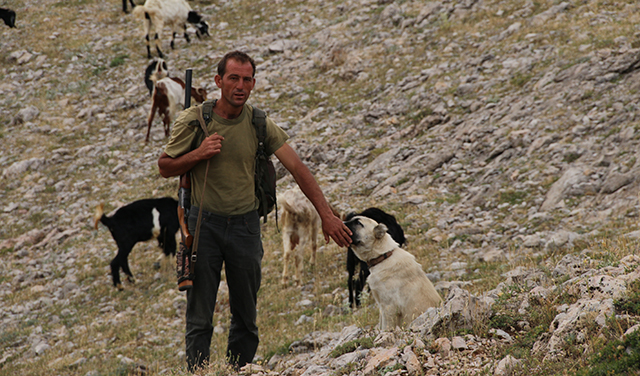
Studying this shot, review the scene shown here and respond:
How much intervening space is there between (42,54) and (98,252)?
43.5ft

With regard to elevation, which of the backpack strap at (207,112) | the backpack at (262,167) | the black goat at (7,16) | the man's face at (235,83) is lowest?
the backpack at (262,167)

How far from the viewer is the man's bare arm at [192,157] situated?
389 cm

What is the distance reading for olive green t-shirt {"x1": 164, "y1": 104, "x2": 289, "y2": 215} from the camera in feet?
13.3

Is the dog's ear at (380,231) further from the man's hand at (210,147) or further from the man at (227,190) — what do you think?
the man's hand at (210,147)

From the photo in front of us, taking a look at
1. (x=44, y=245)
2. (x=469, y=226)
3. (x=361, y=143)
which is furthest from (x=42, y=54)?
(x=469, y=226)

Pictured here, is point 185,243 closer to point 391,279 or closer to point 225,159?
point 225,159

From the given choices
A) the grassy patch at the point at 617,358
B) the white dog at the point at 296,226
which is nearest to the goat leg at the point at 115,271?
the white dog at the point at 296,226

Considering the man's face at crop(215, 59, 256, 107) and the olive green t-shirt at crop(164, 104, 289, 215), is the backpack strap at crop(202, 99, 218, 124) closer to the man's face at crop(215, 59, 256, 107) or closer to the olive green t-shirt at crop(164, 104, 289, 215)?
the olive green t-shirt at crop(164, 104, 289, 215)

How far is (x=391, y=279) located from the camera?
5.48 meters

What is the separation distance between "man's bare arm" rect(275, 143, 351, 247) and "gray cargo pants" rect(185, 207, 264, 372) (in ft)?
1.71

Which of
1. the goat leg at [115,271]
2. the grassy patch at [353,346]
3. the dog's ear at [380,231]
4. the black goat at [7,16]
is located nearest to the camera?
the grassy patch at [353,346]

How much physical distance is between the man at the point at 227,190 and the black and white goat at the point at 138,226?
19.2 ft

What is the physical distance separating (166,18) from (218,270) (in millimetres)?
17904

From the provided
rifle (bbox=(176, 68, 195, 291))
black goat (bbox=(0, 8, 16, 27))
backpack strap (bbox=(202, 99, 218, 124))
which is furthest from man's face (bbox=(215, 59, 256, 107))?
black goat (bbox=(0, 8, 16, 27))
